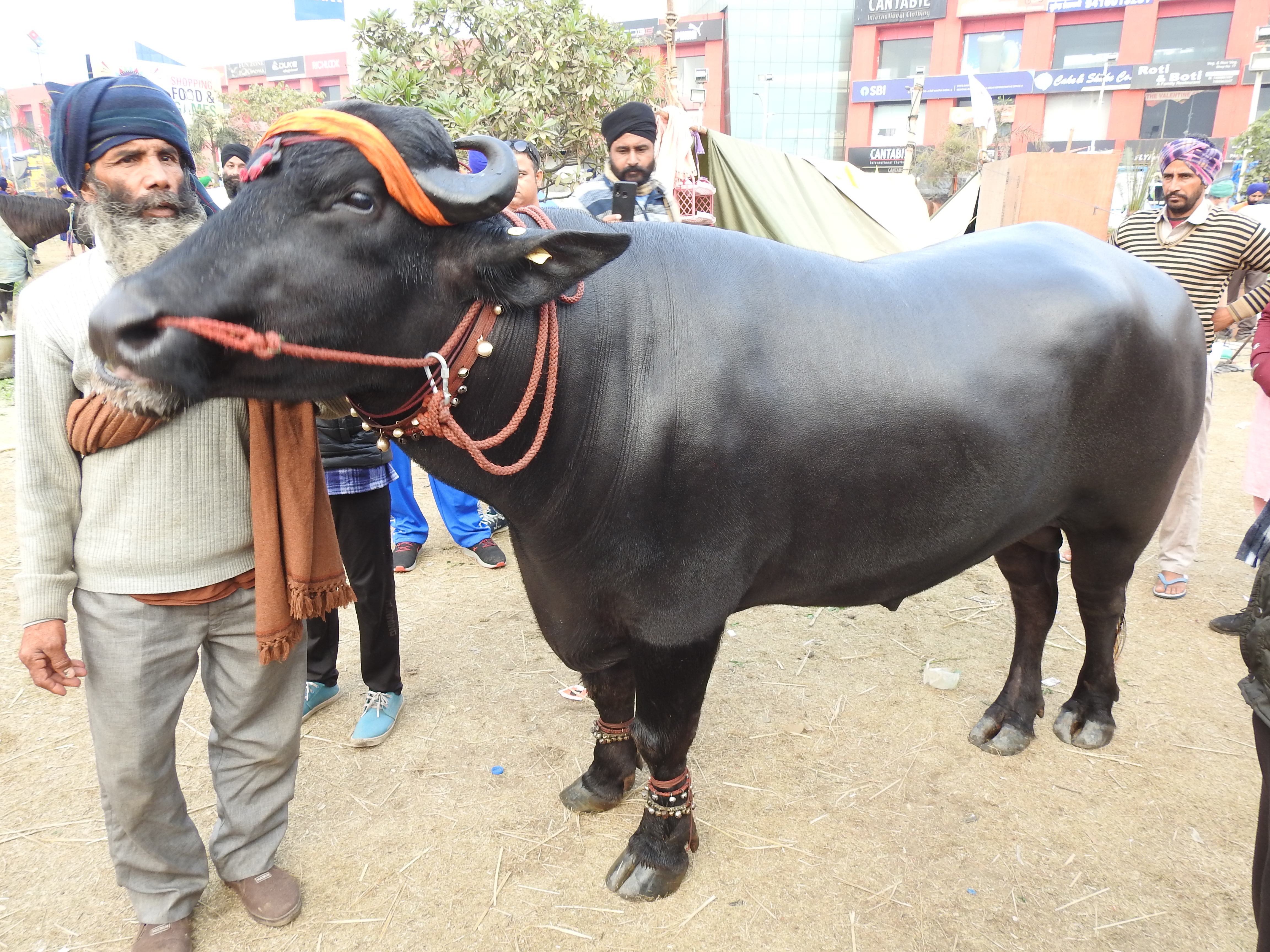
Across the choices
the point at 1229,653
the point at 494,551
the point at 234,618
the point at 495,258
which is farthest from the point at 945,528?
Result: the point at 494,551

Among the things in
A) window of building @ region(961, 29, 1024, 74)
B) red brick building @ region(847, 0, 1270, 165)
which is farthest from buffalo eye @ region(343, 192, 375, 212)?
window of building @ region(961, 29, 1024, 74)

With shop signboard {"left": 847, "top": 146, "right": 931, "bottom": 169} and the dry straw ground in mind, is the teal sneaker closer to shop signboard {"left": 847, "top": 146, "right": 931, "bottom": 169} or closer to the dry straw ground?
the dry straw ground

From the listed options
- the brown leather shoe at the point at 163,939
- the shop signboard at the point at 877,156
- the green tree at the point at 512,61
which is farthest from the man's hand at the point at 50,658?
the shop signboard at the point at 877,156

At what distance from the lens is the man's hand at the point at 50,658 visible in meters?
1.90

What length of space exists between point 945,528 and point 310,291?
6.05ft

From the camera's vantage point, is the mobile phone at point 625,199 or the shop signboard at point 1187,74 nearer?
the mobile phone at point 625,199

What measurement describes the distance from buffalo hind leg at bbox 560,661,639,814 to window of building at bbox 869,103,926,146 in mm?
48950

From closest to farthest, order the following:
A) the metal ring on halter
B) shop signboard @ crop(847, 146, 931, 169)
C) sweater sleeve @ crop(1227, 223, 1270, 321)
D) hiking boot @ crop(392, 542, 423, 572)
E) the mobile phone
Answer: the metal ring on halter
the mobile phone
sweater sleeve @ crop(1227, 223, 1270, 321)
hiking boot @ crop(392, 542, 423, 572)
shop signboard @ crop(847, 146, 931, 169)

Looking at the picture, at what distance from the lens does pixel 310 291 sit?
144 centimetres

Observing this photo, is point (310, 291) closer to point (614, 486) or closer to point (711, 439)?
point (614, 486)

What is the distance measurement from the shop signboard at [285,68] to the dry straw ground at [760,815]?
76.0 meters

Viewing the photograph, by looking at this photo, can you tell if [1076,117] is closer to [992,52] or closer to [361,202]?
[992,52]

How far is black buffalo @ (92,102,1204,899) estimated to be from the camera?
1447 mm

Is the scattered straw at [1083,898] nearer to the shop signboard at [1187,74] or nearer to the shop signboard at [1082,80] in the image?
the shop signboard at [1082,80]
